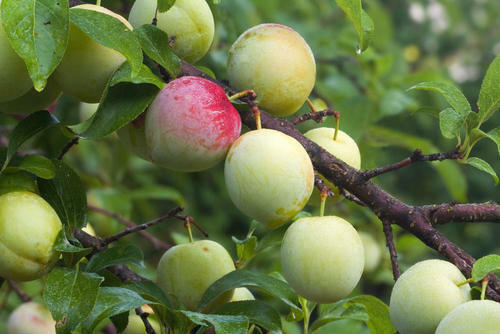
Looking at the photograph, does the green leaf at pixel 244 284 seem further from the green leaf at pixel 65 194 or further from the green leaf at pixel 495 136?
the green leaf at pixel 495 136

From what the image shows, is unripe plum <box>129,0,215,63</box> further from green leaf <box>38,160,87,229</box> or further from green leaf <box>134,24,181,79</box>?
green leaf <box>38,160,87,229</box>

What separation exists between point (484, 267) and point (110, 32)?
457mm

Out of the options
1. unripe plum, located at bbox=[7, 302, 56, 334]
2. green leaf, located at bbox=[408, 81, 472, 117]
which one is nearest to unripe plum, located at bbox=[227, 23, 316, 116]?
green leaf, located at bbox=[408, 81, 472, 117]

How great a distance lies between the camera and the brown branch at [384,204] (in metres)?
0.68

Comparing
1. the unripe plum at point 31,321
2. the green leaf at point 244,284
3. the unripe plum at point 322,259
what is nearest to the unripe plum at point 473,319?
the unripe plum at point 322,259

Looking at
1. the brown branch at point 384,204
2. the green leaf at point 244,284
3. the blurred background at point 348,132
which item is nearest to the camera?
the brown branch at point 384,204

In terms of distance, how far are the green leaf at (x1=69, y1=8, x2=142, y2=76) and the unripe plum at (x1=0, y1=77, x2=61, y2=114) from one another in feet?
0.50

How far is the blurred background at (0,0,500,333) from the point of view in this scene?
1.56 meters

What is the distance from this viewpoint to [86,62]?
2.34 feet

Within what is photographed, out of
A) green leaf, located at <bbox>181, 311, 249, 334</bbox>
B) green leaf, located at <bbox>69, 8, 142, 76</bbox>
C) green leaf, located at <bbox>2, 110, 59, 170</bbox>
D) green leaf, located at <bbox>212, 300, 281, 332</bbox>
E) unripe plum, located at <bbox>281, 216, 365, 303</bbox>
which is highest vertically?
green leaf, located at <bbox>69, 8, 142, 76</bbox>

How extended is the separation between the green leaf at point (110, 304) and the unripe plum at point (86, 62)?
0.79 ft

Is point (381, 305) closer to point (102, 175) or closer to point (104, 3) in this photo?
point (104, 3)

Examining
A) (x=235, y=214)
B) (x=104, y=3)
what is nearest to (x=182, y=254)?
(x=104, y=3)

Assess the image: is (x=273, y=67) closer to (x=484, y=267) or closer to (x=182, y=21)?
(x=182, y=21)
